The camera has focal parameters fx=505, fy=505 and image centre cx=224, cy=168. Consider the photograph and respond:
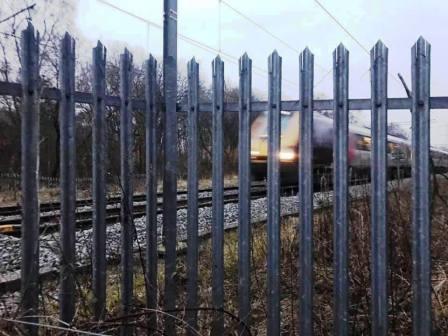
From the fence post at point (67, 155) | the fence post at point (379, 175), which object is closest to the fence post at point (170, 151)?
the fence post at point (67, 155)

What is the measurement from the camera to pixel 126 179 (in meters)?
3.37

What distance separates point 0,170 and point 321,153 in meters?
10.9

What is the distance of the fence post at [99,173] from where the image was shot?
3174 millimetres

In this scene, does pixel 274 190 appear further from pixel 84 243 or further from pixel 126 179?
pixel 84 243

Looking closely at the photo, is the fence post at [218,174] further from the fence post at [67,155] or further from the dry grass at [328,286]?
the fence post at [67,155]

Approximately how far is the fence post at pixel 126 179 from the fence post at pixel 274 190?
3.07 feet

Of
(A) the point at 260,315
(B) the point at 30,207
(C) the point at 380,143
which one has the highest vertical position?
(C) the point at 380,143

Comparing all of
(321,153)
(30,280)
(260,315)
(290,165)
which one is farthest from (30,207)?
(290,165)

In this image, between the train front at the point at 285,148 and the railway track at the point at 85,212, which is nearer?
the railway track at the point at 85,212

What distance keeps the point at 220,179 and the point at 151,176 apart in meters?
0.52

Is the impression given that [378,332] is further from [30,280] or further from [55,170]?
[55,170]

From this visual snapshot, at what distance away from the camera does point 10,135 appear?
1544cm

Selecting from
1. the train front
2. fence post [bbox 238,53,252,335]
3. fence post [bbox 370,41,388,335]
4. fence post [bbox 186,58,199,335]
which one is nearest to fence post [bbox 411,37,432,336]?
fence post [bbox 370,41,388,335]

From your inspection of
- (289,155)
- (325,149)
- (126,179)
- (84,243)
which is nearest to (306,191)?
(126,179)
